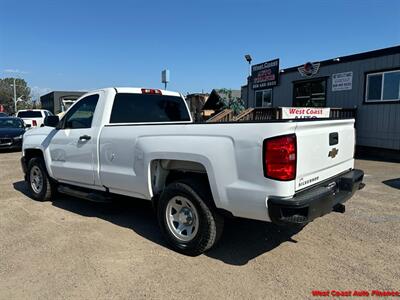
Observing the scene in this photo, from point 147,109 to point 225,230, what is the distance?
2.23m

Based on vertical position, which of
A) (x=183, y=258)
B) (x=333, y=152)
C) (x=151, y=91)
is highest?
(x=151, y=91)

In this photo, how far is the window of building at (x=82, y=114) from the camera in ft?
17.1

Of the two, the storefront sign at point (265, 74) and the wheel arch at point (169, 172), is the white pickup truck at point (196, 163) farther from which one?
the storefront sign at point (265, 74)

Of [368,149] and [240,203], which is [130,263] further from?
[368,149]

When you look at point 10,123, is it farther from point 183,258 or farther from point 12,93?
point 12,93

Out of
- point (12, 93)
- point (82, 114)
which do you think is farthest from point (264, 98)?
point (12, 93)

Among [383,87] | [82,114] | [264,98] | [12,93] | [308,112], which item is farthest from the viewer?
[12,93]

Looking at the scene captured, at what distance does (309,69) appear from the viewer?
14812mm

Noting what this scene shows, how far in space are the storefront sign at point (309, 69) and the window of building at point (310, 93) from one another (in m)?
0.37

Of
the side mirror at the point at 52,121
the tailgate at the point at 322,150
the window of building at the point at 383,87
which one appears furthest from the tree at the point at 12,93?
the tailgate at the point at 322,150

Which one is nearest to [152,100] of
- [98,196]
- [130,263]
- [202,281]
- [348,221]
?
[98,196]

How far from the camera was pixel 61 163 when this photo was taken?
5.60 m

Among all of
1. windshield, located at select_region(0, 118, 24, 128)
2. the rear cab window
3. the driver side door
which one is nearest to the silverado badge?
the rear cab window

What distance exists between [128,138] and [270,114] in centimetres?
924
